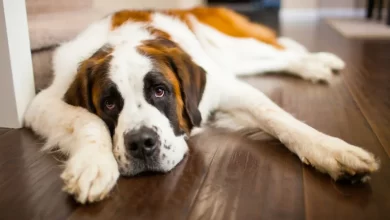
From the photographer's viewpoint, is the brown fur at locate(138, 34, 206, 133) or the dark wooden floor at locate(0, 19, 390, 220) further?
the brown fur at locate(138, 34, 206, 133)

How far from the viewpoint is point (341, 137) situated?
146cm

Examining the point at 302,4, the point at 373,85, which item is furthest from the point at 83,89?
the point at 302,4

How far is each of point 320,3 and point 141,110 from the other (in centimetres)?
617

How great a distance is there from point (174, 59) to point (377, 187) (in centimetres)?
68

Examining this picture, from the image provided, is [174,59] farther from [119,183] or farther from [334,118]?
[334,118]

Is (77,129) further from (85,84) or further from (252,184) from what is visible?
(252,184)

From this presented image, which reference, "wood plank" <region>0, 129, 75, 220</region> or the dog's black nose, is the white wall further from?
the dog's black nose

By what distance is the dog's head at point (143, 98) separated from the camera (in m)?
1.19

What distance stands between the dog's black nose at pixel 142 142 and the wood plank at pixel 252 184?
0.54ft

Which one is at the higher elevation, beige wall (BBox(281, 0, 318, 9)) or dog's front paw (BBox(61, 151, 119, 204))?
dog's front paw (BBox(61, 151, 119, 204))

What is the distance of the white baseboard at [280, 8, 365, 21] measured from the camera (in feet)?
21.7

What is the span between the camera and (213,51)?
2174 mm

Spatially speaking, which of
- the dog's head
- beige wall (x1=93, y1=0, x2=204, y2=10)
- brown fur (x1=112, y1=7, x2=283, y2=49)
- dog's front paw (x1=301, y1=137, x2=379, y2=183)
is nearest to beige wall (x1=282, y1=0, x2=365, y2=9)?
beige wall (x1=93, y1=0, x2=204, y2=10)

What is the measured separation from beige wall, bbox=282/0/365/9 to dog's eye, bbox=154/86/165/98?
5777 millimetres
